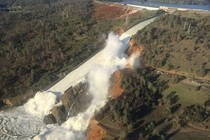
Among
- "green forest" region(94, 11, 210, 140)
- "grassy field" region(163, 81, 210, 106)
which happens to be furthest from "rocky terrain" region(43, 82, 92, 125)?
"grassy field" region(163, 81, 210, 106)

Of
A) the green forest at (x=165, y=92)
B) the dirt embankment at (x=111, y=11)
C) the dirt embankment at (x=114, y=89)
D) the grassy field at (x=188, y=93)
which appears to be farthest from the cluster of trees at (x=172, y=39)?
the dirt embankment at (x=111, y=11)

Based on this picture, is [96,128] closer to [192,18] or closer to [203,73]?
[203,73]

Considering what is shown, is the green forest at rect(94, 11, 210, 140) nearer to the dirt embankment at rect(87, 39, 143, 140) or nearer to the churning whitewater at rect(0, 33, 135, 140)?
the dirt embankment at rect(87, 39, 143, 140)

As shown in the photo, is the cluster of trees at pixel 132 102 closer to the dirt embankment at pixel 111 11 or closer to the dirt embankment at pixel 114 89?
the dirt embankment at pixel 114 89

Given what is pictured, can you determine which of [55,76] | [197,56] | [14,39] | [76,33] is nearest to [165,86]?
[197,56]

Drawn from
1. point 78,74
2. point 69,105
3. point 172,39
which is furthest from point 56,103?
point 172,39

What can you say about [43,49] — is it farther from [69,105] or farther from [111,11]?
[111,11]
